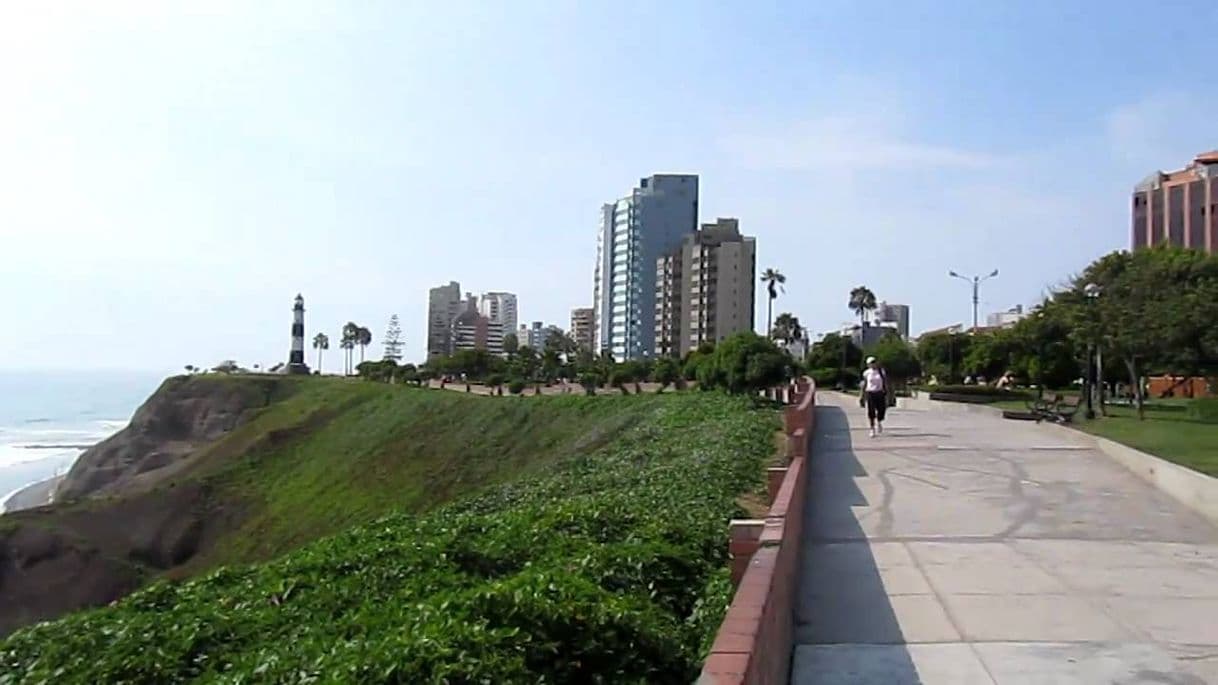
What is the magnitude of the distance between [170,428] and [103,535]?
137ft

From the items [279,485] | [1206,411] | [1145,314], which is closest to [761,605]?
[1206,411]

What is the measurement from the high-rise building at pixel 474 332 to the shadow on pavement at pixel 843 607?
141 metres

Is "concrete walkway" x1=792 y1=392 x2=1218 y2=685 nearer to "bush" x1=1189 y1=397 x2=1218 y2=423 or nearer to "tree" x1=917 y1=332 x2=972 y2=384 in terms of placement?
"bush" x1=1189 y1=397 x2=1218 y2=423

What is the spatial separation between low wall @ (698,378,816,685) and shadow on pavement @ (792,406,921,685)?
172 millimetres

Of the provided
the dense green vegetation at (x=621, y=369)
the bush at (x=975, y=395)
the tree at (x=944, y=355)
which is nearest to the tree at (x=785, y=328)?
the dense green vegetation at (x=621, y=369)

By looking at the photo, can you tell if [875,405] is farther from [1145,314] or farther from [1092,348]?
[1092,348]

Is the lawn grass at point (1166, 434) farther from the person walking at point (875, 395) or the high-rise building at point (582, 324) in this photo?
the high-rise building at point (582, 324)

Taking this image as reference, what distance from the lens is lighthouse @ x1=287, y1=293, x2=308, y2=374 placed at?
3915 inches

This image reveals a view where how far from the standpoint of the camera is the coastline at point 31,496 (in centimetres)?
6038

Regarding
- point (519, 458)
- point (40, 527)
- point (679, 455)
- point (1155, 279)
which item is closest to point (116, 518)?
point (40, 527)

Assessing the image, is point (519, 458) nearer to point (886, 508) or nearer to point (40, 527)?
point (40, 527)

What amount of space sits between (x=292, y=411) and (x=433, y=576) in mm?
64960

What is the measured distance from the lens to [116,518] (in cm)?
4509

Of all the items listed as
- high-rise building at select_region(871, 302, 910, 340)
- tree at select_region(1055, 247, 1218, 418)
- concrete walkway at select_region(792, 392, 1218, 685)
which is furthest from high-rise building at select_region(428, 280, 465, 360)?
concrete walkway at select_region(792, 392, 1218, 685)
